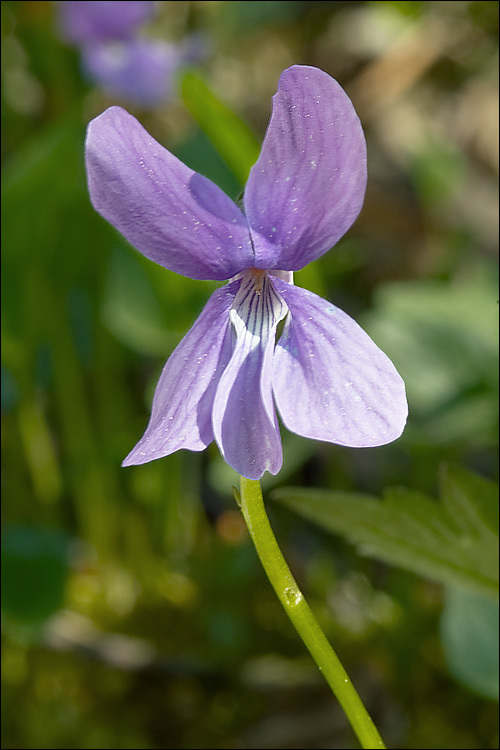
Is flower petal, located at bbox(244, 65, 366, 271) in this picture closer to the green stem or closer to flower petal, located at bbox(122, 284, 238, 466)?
flower petal, located at bbox(122, 284, 238, 466)

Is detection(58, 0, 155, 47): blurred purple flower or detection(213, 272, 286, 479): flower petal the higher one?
detection(58, 0, 155, 47): blurred purple flower

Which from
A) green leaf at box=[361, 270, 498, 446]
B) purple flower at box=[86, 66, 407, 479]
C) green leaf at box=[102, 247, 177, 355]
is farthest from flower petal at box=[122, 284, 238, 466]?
green leaf at box=[102, 247, 177, 355]

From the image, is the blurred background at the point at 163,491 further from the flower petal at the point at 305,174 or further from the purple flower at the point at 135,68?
→ the flower petal at the point at 305,174

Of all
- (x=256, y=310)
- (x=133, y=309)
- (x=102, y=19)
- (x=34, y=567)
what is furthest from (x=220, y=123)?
(x=102, y=19)

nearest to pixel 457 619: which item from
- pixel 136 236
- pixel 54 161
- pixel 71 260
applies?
pixel 136 236

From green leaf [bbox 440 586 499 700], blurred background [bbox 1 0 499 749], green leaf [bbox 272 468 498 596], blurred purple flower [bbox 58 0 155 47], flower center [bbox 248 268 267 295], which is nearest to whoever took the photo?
flower center [bbox 248 268 267 295]
